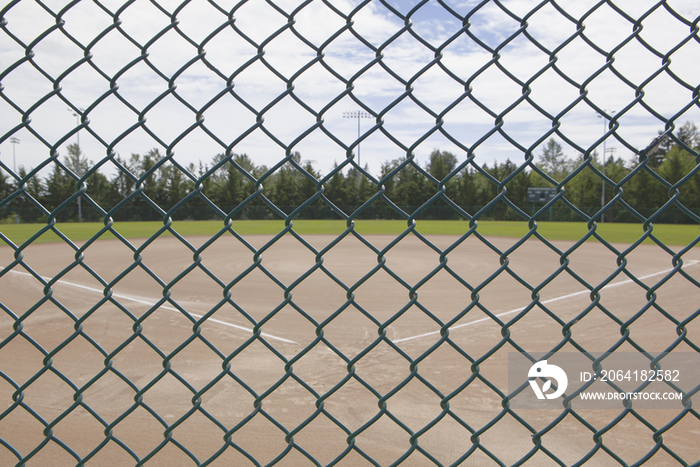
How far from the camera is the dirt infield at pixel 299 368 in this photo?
2.73 m

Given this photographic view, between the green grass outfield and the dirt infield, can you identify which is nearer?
the dirt infield

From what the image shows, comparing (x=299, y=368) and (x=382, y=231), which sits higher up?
(x=299, y=368)

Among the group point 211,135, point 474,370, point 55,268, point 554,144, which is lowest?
point 55,268

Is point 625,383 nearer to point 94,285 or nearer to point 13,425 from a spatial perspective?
point 13,425

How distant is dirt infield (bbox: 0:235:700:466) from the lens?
2729 millimetres

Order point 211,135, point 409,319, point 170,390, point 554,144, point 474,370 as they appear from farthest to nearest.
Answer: point 554,144
point 409,319
point 170,390
point 474,370
point 211,135

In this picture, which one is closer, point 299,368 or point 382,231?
point 299,368

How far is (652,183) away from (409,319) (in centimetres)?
4270

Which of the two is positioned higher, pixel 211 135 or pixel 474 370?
pixel 211 135

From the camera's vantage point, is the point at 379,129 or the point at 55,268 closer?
the point at 379,129

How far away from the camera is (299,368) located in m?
5.88

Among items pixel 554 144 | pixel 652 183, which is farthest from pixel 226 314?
pixel 554 144

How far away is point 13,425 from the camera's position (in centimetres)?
453

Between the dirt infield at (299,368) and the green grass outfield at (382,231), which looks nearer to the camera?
the dirt infield at (299,368)
